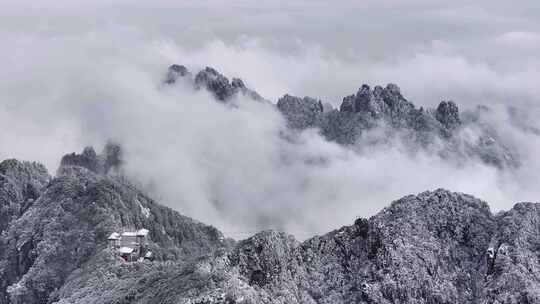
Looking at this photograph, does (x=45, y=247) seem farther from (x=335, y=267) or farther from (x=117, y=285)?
(x=335, y=267)

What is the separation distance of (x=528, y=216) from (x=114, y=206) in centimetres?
9392

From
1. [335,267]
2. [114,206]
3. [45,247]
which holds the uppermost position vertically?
[114,206]

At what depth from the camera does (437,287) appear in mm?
114312

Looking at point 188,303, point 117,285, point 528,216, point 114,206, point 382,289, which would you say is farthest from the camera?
point 114,206

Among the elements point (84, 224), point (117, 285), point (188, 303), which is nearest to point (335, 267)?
point (188, 303)

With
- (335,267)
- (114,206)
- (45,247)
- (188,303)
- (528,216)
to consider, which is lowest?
(188,303)

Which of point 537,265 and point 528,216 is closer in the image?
point 537,265

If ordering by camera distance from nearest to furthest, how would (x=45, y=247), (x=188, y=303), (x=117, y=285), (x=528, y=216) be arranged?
(x=188, y=303), (x=528, y=216), (x=117, y=285), (x=45, y=247)

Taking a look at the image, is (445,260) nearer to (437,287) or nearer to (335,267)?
(437,287)

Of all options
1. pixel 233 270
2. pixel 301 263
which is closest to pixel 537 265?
pixel 301 263

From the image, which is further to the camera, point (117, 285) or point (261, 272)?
point (117, 285)

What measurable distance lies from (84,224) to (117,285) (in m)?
42.4

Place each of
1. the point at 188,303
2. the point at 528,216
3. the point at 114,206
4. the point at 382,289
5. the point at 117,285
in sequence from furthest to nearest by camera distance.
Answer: the point at 114,206
the point at 117,285
the point at 528,216
the point at 382,289
the point at 188,303

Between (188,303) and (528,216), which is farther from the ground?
(528,216)
